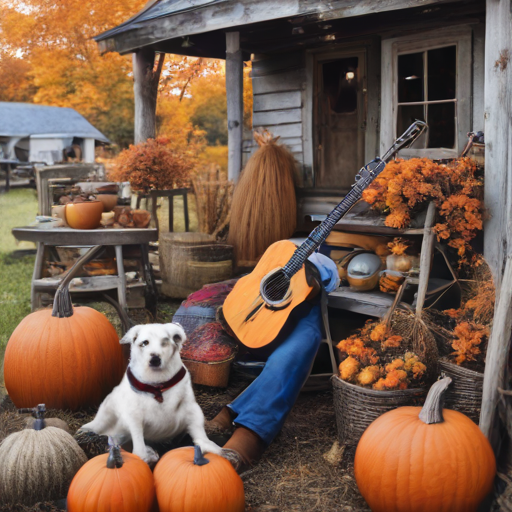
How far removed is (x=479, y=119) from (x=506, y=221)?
6.03 ft

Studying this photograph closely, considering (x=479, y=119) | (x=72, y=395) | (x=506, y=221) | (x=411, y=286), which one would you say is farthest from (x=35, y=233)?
(x=479, y=119)

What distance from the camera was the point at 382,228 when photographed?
4.16 metres

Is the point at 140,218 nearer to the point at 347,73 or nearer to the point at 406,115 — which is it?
the point at 406,115

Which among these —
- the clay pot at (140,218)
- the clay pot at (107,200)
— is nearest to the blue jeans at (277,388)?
the clay pot at (140,218)

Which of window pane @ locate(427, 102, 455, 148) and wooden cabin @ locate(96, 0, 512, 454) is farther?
window pane @ locate(427, 102, 455, 148)

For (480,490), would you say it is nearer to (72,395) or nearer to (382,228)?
(382,228)

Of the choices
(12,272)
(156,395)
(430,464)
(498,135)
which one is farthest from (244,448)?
(12,272)

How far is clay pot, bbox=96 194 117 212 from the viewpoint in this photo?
5.02m

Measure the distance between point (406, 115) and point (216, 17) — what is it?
2.08 m

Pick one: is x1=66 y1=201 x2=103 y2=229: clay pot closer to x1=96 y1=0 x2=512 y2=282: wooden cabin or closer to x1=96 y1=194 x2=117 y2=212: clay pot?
x1=96 y1=194 x2=117 y2=212: clay pot

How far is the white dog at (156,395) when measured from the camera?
9.55ft

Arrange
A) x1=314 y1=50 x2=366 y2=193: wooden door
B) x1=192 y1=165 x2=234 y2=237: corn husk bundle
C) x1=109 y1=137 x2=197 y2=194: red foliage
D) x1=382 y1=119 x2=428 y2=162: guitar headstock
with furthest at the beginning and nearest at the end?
1. x1=109 y1=137 x2=197 y2=194: red foliage
2. x1=192 y1=165 x2=234 y2=237: corn husk bundle
3. x1=314 y1=50 x2=366 y2=193: wooden door
4. x1=382 y1=119 x2=428 y2=162: guitar headstock

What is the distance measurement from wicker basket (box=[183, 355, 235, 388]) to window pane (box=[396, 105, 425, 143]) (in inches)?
127

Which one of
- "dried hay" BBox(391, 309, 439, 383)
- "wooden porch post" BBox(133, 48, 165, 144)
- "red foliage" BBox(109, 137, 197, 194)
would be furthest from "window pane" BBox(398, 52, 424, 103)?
"red foliage" BBox(109, 137, 197, 194)
